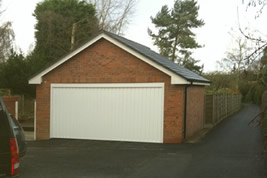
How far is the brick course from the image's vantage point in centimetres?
1322

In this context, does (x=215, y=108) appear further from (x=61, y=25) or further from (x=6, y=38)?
(x=6, y=38)

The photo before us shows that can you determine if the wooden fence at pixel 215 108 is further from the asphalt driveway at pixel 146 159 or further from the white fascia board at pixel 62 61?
the white fascia board at pixel 62 61

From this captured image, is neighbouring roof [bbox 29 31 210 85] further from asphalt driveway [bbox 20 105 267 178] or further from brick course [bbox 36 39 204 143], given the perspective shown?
asphalt driveway [bbox 20 105 267 178]

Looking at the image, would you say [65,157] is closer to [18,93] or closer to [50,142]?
[50,142]

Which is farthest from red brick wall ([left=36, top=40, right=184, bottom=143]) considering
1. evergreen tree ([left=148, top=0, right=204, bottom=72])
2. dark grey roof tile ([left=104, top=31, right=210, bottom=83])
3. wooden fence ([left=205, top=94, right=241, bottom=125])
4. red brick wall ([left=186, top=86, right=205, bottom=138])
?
evergreen tree ([left=148, top=0, right=204, bottom=72])

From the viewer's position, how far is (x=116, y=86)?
14.1m

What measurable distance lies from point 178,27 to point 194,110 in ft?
79.6

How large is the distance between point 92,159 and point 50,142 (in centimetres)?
445

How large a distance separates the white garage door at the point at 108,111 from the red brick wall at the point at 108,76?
24cm

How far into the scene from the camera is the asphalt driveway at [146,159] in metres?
8.63

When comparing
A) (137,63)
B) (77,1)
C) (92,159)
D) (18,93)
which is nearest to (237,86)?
(77,1)

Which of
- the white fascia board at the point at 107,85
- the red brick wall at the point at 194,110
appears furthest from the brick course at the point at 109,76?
the red brick wall at the point at 194,110

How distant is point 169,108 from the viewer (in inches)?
523

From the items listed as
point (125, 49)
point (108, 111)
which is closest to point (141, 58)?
point (125, 49)
